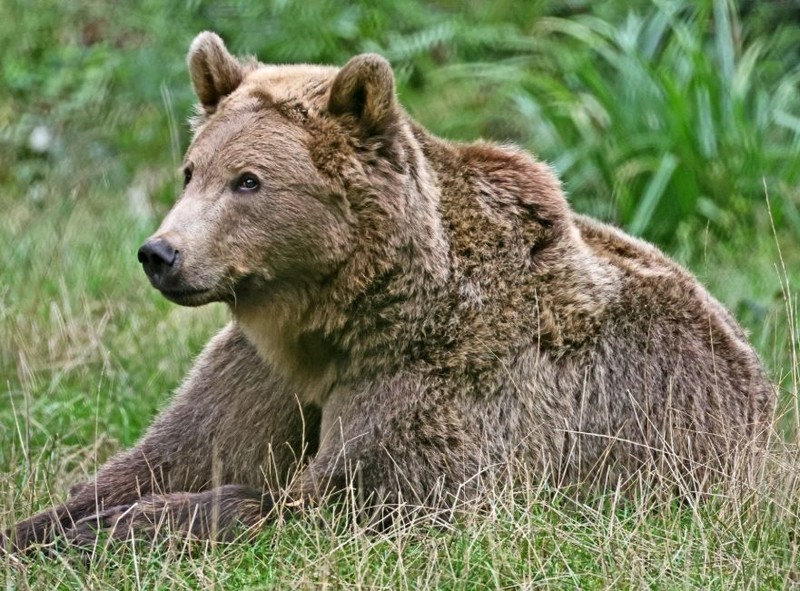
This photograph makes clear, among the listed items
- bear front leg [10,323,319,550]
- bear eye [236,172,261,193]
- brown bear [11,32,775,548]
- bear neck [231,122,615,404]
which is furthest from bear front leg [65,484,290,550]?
bear eye [236,172,261,193]

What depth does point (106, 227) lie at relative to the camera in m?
8.30

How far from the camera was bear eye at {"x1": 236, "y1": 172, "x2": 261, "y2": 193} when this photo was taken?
16.0ft

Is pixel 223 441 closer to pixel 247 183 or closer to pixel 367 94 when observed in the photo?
pixel 247 183

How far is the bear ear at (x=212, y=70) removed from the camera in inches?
205

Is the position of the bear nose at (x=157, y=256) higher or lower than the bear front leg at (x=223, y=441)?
higher

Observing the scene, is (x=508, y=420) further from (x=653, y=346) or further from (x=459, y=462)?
(x=653, y=346)

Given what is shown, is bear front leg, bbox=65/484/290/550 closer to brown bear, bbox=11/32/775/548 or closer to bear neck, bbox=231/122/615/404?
brown bear, bbox=11/32/775/548

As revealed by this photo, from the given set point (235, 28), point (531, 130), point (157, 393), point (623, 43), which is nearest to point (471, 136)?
point (531, 130)

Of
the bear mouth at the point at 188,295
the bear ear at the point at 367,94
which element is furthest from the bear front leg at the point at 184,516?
the bear ear at the point at 367,94

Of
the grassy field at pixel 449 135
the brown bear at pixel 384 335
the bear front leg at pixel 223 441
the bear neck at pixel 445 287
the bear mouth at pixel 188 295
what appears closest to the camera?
the grassy field at pixel 449 135

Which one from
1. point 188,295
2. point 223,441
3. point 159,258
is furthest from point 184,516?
point 159,258

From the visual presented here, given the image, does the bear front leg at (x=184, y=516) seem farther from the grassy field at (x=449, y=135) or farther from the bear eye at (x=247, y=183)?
the bear eye at (x=247, y=183)

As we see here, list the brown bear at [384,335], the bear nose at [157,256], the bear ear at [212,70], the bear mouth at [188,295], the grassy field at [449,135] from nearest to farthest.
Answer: the grassy field at [449,135] → the bear nose at [157,256] → the bear mouth at [188,295] → the brown bear at [384,335] → the bear ear at [212,70]

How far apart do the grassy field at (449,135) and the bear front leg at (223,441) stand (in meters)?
0.37
